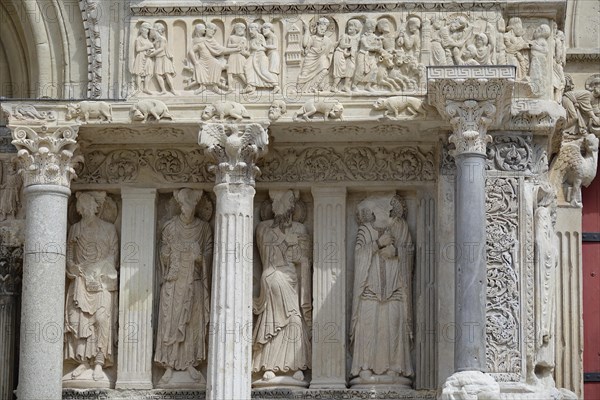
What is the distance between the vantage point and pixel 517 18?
22078 millimetres

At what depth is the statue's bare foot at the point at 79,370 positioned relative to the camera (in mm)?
22625

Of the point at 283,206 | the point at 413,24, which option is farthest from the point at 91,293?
the point at 413,24

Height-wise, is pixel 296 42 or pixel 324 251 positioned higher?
pixel 296 42

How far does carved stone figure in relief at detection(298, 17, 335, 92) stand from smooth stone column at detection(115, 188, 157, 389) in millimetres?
2190

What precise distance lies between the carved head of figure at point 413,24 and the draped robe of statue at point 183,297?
3220 mm

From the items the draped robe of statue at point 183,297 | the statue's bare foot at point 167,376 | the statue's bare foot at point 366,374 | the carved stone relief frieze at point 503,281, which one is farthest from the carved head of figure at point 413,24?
the statue's bare foot at point 167,376

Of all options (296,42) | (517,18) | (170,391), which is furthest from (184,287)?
(517,18)

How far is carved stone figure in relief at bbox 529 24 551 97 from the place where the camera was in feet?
71.9

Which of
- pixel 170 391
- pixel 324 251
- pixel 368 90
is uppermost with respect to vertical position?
pixel 368 90

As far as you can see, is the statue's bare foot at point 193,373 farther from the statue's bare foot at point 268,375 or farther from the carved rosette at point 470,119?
the carved rosette at point 470,119

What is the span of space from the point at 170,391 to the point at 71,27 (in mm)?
4188

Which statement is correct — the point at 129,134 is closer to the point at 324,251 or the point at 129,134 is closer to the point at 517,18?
the point at 324,251

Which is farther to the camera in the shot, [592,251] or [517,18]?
[592,251]

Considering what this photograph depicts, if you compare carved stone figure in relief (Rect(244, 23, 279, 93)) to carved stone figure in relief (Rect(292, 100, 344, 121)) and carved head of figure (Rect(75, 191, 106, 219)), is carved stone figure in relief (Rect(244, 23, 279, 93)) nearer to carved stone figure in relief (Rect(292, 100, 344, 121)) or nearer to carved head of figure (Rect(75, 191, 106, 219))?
carved stone figure in relief (Rect(292, 100, 344, 121))
